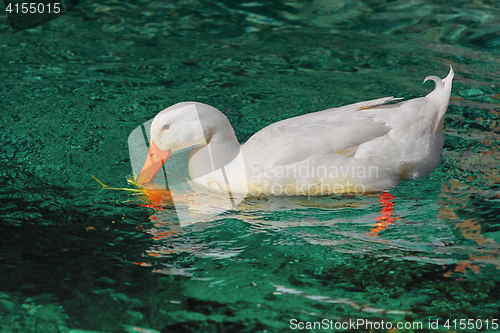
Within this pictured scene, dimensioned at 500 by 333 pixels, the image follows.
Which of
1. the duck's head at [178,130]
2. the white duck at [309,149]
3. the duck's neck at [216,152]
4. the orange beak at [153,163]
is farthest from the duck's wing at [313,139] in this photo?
the orange beak at [153,163]

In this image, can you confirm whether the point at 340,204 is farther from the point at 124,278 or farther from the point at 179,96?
the point at 179,96

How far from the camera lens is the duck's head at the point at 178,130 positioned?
175 inches

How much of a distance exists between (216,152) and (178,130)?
37cm

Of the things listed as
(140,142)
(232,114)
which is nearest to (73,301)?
(140,142)

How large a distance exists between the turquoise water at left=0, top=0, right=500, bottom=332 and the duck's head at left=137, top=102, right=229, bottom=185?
0.39 meters

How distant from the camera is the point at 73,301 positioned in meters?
3.41

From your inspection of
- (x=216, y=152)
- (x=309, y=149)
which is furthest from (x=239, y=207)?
(x=309, y=149)

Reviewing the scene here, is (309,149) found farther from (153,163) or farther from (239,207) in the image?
(153,163)

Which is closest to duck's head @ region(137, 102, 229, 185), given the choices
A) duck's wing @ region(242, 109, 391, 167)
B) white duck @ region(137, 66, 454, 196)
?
white duck @ region(137, 66, 454, 196)

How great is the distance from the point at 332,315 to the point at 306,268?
50cm

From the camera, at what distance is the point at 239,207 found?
14.6ft

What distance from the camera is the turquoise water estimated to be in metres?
3.41

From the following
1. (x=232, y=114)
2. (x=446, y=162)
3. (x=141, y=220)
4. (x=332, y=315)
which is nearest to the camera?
(x=332, y=315)

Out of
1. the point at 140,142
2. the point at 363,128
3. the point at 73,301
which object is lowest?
the point at 73,301
